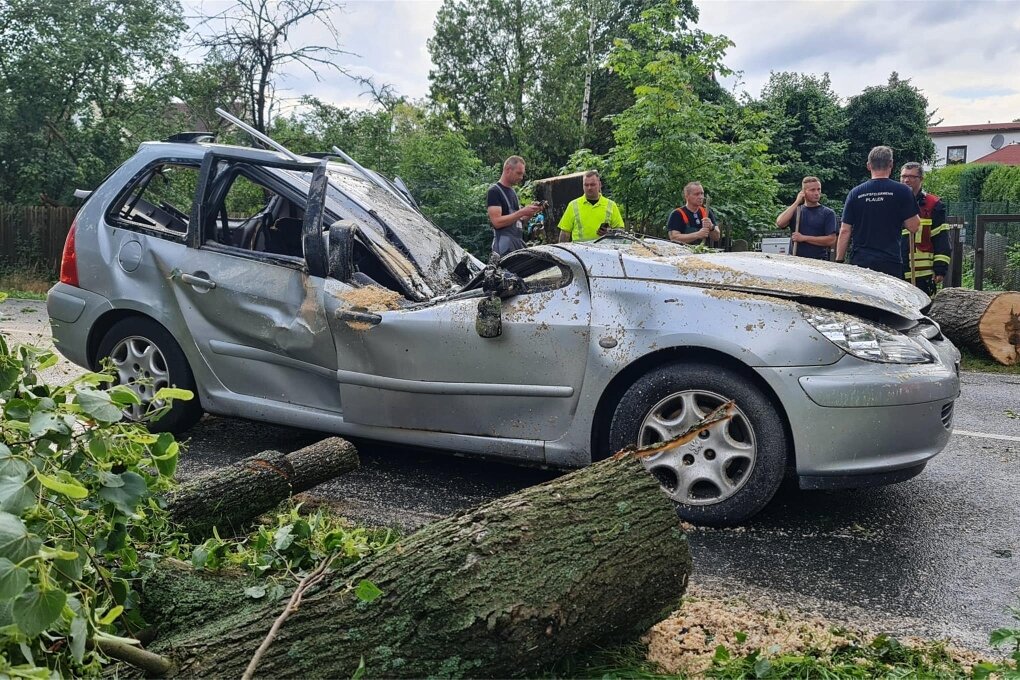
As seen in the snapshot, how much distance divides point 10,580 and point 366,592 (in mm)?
908

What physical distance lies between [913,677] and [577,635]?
103 centimetres

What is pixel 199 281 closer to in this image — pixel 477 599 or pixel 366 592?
pixel 366 592

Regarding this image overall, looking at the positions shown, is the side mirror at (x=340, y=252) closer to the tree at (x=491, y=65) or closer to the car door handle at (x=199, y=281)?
the car door handle at (x=199, y=281)

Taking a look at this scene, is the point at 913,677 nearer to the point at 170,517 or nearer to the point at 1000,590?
the point at 1000,590

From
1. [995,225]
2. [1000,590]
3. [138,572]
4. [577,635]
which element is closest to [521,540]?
[577,635]

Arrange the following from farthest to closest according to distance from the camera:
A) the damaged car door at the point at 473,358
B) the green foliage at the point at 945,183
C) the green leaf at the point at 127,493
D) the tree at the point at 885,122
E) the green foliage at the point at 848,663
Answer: the green foliage at the point at 945,183, the tree at the point at 885,122, the damaged car door at the point at 473,358, the green foliage at the point at 848,663, the green leaf at the point at 127,493

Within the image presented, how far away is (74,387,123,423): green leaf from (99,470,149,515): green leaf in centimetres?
25

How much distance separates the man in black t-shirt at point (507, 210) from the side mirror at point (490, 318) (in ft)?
12.5

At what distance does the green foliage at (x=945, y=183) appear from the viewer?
33500mm

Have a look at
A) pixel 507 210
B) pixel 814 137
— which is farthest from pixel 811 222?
pixel 814 137

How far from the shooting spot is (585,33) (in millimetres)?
33844

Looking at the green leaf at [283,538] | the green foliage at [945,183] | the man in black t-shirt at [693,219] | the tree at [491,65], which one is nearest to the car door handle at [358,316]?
the green leaf at [283,538]

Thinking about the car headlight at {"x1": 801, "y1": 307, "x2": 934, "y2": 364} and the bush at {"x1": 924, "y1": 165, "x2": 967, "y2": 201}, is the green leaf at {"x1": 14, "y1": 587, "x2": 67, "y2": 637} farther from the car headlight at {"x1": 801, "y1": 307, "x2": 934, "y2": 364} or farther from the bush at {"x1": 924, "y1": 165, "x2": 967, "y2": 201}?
the bush at {"x1": 924, "y1": 165, "x2": 967, "y2": 201}

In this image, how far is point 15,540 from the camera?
1735 mm
